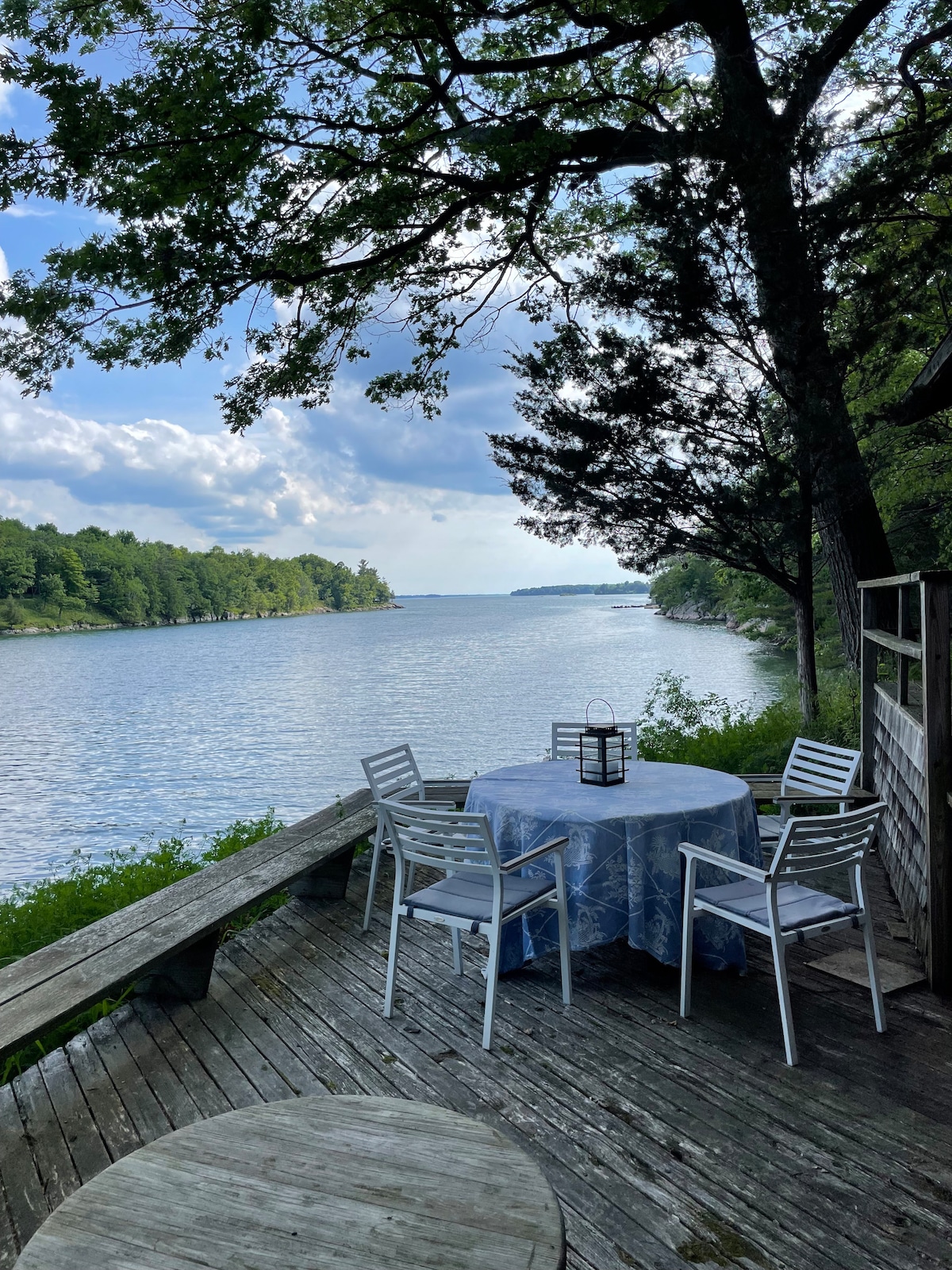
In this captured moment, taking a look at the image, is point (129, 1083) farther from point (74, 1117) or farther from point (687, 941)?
point (687, 941)

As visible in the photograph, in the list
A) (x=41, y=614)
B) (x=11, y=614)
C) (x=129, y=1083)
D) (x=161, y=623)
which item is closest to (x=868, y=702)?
(x=129, y=1083)

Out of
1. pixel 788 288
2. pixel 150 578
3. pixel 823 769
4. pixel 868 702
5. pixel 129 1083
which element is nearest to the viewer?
pixel 129 1083

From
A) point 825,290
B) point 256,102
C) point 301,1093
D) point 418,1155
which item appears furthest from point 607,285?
point 418,1155

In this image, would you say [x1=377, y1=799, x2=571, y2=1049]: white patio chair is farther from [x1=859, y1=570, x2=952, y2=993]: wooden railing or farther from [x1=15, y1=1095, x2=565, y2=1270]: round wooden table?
[x1=15, y1=1095, x2=565, y2=1270]: round wooden table

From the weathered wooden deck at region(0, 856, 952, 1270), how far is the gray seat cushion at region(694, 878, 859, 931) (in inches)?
18.2

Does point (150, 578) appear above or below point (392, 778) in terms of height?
above

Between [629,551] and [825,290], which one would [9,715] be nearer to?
[629,551]

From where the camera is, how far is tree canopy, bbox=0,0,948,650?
6.05 meters

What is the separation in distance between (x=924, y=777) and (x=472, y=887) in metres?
1.93

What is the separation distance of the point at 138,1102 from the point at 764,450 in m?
6.51

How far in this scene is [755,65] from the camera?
6.87m

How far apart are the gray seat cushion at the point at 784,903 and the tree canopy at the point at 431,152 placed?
4483 mm

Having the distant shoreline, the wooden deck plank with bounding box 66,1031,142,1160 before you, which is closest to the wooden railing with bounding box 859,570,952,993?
the wooden deck plank with bounding box 66,1031,142,1160

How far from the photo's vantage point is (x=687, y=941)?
341 centimetres
